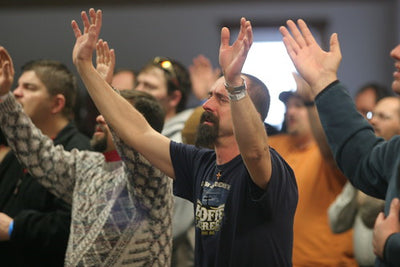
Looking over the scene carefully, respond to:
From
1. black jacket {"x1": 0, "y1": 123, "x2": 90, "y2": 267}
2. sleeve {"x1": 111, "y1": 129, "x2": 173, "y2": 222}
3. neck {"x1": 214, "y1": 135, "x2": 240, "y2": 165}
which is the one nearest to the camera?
neck {"x1": 214, "y1": 135, "x2": 240, "y2": 165}

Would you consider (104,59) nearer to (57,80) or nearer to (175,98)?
(57,80)

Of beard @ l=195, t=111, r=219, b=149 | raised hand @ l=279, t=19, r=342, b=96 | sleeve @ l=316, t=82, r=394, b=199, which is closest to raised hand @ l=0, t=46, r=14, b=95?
beard @ l=195, t=111, r=219, b=149

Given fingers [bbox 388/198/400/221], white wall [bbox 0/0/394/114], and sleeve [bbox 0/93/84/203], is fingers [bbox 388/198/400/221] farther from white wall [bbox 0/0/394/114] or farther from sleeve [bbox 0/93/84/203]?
white wall [bbox 0/0/394/114]

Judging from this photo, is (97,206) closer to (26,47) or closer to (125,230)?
(125,230)

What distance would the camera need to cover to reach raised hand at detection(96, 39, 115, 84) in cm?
216

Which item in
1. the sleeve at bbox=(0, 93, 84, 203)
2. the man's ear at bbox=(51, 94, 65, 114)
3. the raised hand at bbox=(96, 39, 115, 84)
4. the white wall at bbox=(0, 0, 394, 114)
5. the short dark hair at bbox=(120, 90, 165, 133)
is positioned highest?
the white wall at bbox=(0, 0, 394, 114)

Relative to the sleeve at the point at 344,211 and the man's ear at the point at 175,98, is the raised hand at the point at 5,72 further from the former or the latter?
the sleeve at the point at 344,211

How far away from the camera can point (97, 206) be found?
6.86 feet

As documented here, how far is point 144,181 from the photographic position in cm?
202

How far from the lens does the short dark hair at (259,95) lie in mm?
1932

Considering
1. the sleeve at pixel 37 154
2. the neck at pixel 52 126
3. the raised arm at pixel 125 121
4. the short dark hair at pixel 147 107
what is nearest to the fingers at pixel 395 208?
the raised arm at pixel 125 121

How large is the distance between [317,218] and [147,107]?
110 centimetres

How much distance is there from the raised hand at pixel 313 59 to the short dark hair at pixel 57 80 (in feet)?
4.30

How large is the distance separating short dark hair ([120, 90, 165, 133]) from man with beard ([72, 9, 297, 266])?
23cm
